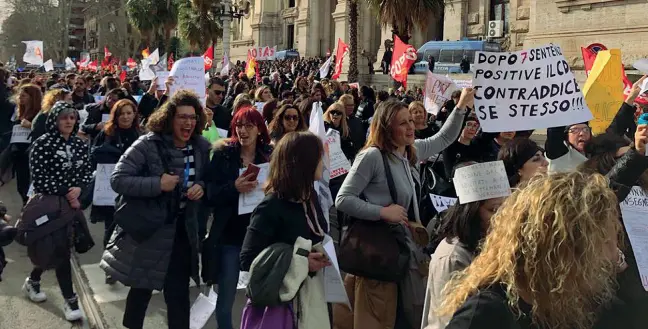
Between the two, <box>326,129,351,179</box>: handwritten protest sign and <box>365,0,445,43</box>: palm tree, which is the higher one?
<box>365,0,445,43</box>: palm tree

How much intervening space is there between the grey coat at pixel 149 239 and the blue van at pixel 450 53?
20.2 meters

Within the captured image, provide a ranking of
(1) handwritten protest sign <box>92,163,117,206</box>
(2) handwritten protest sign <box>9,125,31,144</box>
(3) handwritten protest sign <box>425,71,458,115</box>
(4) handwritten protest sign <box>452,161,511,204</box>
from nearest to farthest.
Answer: (4) handwritten protest sign <box>452,161,511,204</box> < (1) handwritten protest sign <box>92,163,117,206</box> < (2) handwritten protest sign <box>9,125,31,144</box> < (3) handwritten protest sign <box>425,71,458,115</box>

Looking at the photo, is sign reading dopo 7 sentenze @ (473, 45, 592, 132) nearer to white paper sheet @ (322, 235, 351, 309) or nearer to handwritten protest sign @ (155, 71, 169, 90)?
white paper sheet @ (322, 235, 351, 309)

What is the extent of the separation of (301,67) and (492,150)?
23537 mm

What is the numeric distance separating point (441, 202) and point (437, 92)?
3991 millimetres

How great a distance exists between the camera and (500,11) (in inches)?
1089

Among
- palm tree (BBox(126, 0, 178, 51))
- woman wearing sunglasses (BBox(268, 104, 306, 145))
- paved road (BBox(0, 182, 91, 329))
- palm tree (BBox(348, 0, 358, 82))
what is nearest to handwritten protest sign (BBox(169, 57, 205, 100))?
woman wearing sunglasses (BBox(268, 104, 306, 145))

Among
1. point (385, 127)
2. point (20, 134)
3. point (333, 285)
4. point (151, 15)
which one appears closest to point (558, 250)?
point (333, 285)

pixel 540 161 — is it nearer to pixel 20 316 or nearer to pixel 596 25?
pixel 20 316

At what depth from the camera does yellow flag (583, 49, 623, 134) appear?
5391 mm

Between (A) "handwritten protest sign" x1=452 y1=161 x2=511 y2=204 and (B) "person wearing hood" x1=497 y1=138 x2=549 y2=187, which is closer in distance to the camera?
(A) "handwritten protest sign" x1=452 y1=161 x2=511 y2=204

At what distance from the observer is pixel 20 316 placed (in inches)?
199

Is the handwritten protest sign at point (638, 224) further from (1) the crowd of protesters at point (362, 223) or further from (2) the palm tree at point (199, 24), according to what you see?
(2) the palm tree at point (199, 24)

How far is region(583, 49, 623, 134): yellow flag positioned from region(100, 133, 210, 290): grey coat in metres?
3.62
